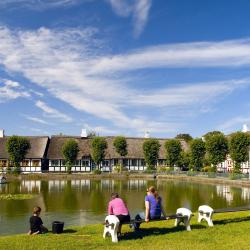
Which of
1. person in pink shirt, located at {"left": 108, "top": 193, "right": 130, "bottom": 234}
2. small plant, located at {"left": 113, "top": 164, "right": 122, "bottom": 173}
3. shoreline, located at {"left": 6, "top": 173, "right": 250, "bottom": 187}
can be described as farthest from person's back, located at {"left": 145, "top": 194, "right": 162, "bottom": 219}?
small plant, located at {"left": 113, "top": 164, "right": 122, "bottom": 173}

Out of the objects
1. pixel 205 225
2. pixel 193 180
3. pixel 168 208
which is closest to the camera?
pixel 205 225

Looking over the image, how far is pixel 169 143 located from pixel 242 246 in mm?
68767

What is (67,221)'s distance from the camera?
2316 cm

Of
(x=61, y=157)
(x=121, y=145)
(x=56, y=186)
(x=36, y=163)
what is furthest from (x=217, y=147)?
(x=36, y=163)

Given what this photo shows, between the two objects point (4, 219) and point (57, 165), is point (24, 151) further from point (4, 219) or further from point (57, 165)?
point (4, 219)

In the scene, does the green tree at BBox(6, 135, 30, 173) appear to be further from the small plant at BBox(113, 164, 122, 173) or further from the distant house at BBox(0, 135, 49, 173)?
the small plant at BBox(113, 164, 122, 173)

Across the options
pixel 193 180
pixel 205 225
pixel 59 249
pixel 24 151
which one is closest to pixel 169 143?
pixel 193 180

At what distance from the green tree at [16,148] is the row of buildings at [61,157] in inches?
138

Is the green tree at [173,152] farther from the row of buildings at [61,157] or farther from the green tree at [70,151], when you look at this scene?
the green tree at [70,151]

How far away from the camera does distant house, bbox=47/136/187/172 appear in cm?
8462

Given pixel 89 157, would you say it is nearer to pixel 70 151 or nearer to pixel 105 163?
pixel 105 163

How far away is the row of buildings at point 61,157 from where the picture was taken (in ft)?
274

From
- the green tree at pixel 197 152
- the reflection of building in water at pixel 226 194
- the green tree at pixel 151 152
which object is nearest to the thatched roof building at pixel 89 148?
the green tree at pixel 151 152

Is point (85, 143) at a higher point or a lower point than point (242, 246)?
higher
